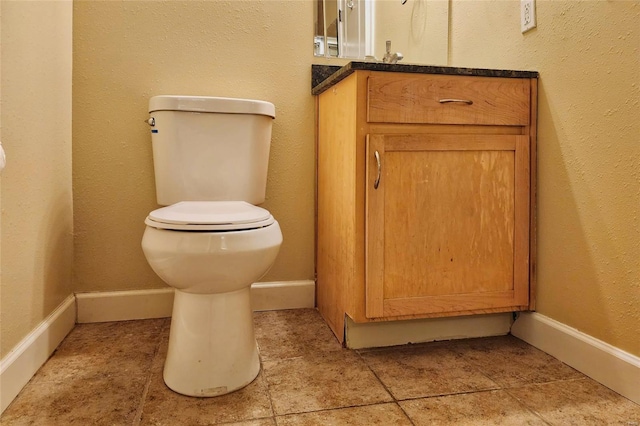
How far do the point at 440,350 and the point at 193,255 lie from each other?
0.84 metres

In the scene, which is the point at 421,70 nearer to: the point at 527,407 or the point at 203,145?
the point at 203,145

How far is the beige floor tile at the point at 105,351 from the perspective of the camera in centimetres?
131

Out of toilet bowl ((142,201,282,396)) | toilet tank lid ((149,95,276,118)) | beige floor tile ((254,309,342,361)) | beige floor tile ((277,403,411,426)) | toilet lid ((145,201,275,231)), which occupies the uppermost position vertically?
toilet tank lid ((149,95,276,118))

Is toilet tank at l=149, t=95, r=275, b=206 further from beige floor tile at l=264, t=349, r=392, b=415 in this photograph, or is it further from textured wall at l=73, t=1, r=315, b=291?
beige floor tile at l=264, t=349, r=392, b=415

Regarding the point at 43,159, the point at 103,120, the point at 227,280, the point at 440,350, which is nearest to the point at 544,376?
the point at 440,350

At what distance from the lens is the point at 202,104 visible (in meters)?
1.54

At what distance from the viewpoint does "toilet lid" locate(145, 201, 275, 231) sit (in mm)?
1102

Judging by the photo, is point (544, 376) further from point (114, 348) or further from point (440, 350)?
point (114, 348)

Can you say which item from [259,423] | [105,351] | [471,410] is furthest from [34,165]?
[471,410]

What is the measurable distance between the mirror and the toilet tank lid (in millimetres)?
469

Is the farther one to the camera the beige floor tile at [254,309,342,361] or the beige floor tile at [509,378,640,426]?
the beige floor tile at [254,309,342,361]

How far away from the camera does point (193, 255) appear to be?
3.58ft

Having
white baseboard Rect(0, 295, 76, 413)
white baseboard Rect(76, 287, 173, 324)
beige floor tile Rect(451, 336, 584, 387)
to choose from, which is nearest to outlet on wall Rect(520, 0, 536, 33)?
beige floor tile Rect(451, 336, 584, 387)

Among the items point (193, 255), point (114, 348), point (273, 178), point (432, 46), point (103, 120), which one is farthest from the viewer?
point (432, 46)
